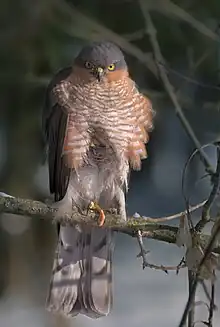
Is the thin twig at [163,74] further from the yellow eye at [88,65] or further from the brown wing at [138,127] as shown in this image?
the yellow eye at [88,65]

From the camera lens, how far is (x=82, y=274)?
1510 mm

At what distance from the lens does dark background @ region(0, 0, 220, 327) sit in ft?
6.83

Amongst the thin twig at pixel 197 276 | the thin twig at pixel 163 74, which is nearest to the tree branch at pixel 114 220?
the thin twig at pixel 197 276

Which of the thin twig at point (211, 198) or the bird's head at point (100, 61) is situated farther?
the bird's head at point (100, 61)

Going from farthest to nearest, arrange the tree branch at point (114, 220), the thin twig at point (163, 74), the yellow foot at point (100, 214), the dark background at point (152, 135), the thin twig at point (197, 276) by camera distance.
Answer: the dark background at point (152, 135) < the thin twig at point (163, 74) < the yellow foot at point (100, 214) < the tree branch at point (114, 220) < the thin twig at point (197, 276)

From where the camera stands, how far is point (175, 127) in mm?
2568

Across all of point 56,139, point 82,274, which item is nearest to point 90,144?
point 56,139

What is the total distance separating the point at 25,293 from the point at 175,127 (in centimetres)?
94

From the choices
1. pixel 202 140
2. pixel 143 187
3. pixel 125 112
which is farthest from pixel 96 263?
pixel 143 187

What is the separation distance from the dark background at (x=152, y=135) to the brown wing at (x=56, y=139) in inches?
21.3

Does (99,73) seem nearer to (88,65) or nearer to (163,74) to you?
(88,65)

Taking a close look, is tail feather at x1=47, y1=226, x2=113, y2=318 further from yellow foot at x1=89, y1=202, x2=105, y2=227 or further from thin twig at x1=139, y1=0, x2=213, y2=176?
thin twig at x1=139, y1=0, x2=213, y2=176

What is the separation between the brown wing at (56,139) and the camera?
142 cm

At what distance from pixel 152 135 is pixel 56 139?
1.14 metres
